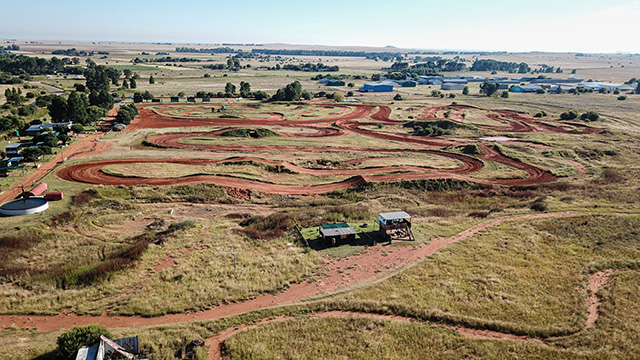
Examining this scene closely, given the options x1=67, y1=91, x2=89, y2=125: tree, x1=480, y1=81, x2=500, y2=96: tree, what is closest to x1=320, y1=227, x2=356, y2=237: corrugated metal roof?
x1=67, y1=91, x2=89, y2=125: tree

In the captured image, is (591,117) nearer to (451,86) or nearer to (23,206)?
(451,86)

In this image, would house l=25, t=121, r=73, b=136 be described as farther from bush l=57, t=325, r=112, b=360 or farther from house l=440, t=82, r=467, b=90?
house l=440, t=82, r=467, b=90

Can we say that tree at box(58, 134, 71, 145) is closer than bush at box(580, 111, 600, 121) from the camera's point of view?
Yes

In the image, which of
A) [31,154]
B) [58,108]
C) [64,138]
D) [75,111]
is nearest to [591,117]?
[64,138]

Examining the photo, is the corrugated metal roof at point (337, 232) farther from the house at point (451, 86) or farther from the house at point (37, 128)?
the house at point (451, 86)

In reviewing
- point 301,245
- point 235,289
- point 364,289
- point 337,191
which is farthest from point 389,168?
point 235,289

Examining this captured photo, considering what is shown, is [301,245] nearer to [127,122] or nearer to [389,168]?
[389,168]
